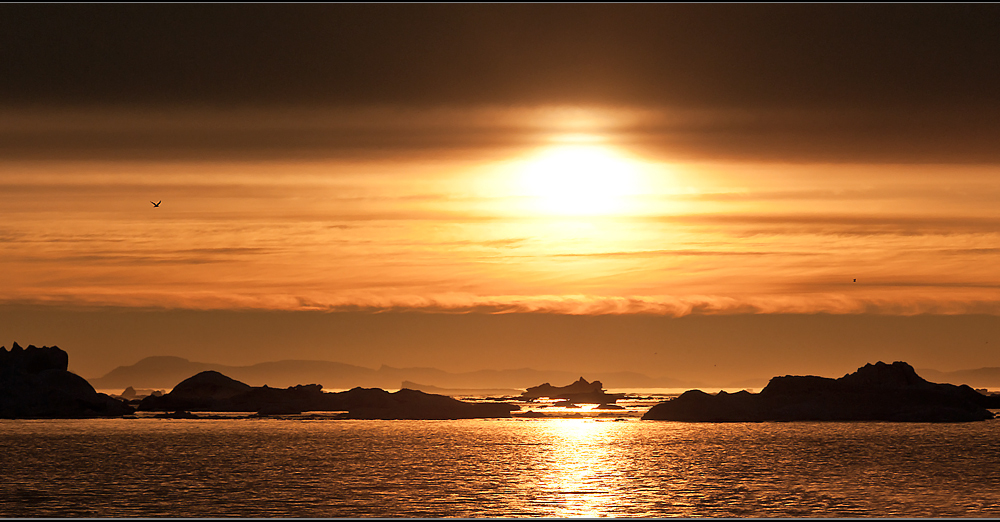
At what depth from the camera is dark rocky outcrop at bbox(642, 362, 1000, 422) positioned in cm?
17450

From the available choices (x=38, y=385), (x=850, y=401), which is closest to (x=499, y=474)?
(x=850, y=401)

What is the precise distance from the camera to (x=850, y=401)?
18025cm

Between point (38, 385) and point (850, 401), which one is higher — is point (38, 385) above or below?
above

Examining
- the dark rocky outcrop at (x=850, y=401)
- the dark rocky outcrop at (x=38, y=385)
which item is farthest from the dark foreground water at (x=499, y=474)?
the dark rocky outcrop at (x=38, y=385)

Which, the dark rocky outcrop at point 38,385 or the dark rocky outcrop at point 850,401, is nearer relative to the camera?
the dark rocky outcrop at point 850,401

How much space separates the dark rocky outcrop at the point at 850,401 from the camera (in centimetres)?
17450

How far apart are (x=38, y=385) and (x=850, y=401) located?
14811 centimetres

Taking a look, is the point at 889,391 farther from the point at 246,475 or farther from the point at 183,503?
the point at 183,503

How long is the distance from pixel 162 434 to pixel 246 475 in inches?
2980

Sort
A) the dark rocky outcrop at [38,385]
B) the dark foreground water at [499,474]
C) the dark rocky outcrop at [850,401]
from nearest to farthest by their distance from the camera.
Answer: the dark foreground water at [499,474] < the dark rocky outcrop at [850,401] < the dark rocky outcrop at [38,385]

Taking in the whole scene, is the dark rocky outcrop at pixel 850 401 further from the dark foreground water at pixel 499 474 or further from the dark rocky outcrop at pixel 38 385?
the dark rocky outcrop at pixel 38 385

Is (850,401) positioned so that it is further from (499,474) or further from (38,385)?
(38,385)

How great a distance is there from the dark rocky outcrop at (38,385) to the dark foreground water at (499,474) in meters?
20.2

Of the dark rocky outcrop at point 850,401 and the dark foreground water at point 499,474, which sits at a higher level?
the dark rocky outcrop at point 850,401
